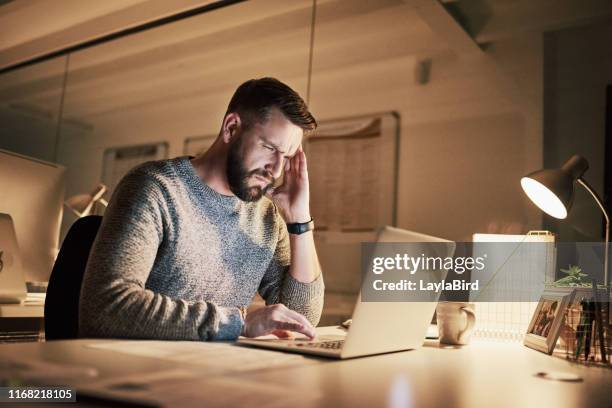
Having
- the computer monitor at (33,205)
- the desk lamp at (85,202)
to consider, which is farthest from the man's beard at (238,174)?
the desk lamp at (85,202)

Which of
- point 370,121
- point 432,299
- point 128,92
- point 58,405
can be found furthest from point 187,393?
point 128,92

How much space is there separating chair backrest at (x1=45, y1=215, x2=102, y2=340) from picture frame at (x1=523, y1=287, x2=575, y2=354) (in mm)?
1079

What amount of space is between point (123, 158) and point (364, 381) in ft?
9.76

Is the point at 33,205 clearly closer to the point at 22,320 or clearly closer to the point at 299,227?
the point at 22,320

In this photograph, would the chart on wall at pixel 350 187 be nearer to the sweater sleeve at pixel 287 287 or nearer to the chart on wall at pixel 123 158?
the sweater sleeve at pixel 287 287

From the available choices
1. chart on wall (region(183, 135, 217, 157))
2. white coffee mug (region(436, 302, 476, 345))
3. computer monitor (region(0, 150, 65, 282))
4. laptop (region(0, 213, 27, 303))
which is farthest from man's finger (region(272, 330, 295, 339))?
chart on wall (region(183, 135, 217, 157))

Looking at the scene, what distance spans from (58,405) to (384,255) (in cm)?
54

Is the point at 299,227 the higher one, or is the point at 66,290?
the point at 299,227

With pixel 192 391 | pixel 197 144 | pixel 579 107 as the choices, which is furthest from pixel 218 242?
pixel 197 144

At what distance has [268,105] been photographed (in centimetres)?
151

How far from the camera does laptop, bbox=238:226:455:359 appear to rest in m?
0.89

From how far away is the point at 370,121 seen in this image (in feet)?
7.97

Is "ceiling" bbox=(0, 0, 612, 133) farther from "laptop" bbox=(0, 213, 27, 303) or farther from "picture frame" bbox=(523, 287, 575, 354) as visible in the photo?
"laptop" bbox=(0, 213, 27, 303)

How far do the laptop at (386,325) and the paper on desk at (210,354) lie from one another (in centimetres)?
6
